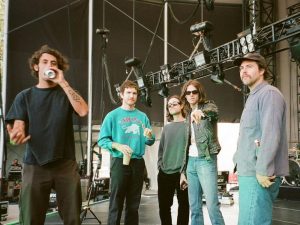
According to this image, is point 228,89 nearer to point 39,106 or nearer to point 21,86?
point 21,86

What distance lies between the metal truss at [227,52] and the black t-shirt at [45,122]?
141 inches

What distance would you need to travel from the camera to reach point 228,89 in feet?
33.1

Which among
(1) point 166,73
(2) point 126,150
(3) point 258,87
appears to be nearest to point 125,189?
(2) point 126,150

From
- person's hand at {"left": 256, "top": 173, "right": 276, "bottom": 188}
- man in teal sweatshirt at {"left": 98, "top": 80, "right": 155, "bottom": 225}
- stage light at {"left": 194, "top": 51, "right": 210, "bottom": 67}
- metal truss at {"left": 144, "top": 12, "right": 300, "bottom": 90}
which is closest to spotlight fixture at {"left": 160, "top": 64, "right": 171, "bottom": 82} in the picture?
metal truss at {"left": 144, "top": 12, "right": 300, "bottom": 90}

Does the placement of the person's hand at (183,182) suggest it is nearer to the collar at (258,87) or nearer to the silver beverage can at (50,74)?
the collar at (258,87)

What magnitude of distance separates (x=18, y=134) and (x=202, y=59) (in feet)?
15.0

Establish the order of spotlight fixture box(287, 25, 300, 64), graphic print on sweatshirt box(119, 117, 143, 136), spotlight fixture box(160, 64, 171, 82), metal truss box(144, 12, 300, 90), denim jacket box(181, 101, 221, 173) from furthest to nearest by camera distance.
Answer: spotlight fixture box(160, 64, 171, 82), metal truss box(144, 12, 300, 90), spotlight fixture box(287, 25, 300, 64), graphic print on sweatshirt box(119, 117, 143, 136), denim jacket box(181, 101, 221, 173)

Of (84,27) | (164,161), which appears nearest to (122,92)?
(164,161)

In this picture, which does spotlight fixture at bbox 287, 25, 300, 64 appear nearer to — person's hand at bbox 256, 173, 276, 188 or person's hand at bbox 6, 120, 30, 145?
person's hand at bbox 256, 173, 276, 188

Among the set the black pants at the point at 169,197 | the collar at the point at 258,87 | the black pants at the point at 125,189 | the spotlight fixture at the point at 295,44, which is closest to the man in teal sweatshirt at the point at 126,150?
the black pants at the point at 125,189

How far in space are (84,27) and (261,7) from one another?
229 inches

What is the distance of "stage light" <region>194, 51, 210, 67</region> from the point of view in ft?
19.3

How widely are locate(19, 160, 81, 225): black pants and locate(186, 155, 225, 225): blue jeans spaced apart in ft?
3.61

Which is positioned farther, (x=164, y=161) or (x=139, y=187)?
(x=164, y=161)
